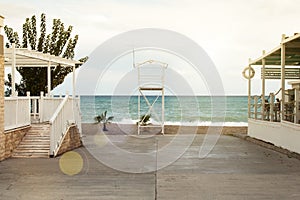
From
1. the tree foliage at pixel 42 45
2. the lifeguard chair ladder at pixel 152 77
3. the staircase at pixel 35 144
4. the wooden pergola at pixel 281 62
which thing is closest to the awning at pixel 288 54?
the wooden pergola at pixel 281 62

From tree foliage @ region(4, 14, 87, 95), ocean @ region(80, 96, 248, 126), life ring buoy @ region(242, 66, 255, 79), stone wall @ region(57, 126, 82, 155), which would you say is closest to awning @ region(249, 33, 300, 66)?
life ring buoy @ region(242, 66, 255, 79)

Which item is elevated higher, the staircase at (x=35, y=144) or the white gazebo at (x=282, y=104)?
the white gazebo at (x=282, y=104)

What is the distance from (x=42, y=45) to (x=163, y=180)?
17595 millimetres

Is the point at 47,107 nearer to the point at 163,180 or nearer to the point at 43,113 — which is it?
the point at 43,113

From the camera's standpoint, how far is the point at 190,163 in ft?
35.4

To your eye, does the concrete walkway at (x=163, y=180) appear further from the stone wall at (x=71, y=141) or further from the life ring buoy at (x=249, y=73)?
the life ring buoy at (x=249, y=73)

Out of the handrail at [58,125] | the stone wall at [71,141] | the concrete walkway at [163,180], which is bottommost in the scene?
the concrete walkway at [163,180]

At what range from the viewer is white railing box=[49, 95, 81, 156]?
11.8 metres

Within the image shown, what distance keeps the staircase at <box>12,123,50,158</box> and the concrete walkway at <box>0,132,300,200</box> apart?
0.72m

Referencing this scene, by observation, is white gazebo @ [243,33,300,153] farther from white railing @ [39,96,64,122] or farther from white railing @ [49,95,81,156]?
white railing @ [39,96,64,122]

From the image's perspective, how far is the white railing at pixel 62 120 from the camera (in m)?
11.8

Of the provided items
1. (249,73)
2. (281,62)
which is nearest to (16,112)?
(281,62)

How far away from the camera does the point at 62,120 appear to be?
44.0ft

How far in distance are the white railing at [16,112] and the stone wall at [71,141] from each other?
1.28 metres
